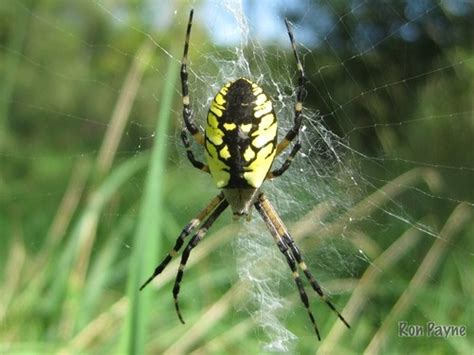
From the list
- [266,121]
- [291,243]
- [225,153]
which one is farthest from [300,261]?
[266,121]

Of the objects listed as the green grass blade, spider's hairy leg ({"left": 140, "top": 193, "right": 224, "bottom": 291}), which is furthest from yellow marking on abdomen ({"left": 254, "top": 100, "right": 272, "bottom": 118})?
spider's hairy leg ({"left": 140, "top": 193, "right": 224, "bottom": 291})

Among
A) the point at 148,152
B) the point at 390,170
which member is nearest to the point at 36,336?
the point at 148,152

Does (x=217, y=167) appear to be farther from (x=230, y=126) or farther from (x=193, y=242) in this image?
(x=193, y=242)

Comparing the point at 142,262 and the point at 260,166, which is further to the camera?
the point at 260,166

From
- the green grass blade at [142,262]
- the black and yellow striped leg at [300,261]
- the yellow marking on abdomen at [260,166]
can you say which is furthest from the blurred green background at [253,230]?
the green grass blade at [142,262]

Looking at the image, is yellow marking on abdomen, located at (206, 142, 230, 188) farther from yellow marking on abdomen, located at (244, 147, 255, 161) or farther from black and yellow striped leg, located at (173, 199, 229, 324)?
black and yellow striped leg, located at (173, 199, 229, 324)

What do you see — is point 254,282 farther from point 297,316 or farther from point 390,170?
point 390,170

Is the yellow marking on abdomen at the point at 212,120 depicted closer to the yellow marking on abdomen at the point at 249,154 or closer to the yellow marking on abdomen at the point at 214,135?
the yellow marking on abdomen at the point at 214,135

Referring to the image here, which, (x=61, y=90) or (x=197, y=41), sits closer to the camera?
(x=197, y=41)
